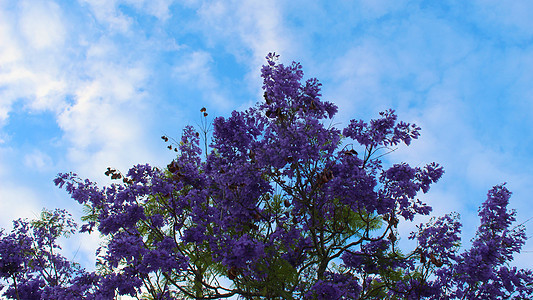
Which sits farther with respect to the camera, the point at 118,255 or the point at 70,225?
the point at 70,225

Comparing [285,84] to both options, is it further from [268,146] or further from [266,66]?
[268,146]

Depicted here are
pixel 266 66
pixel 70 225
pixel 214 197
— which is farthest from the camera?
pixel 70 225

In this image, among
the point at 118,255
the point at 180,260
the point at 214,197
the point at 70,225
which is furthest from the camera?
the point at 70,225

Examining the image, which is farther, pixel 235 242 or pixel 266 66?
pixel 266 66

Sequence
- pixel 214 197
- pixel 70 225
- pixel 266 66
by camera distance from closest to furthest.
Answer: pixel 266 66 → pixel 214 197 → pixel 70 225

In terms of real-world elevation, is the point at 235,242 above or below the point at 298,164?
below

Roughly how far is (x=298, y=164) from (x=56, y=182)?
4.70m

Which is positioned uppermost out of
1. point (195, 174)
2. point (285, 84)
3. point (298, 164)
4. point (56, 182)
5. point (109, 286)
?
point (285, 84)

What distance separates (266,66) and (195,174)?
7.95 feet

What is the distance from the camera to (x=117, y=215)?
6.61 m

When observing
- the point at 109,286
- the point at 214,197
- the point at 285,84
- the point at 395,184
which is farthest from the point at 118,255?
the point at 395,184

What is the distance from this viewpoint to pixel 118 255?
584 cm

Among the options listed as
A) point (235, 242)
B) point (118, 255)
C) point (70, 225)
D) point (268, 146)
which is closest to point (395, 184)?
point (268, 146)

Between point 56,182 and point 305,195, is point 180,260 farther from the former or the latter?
point 56,182
